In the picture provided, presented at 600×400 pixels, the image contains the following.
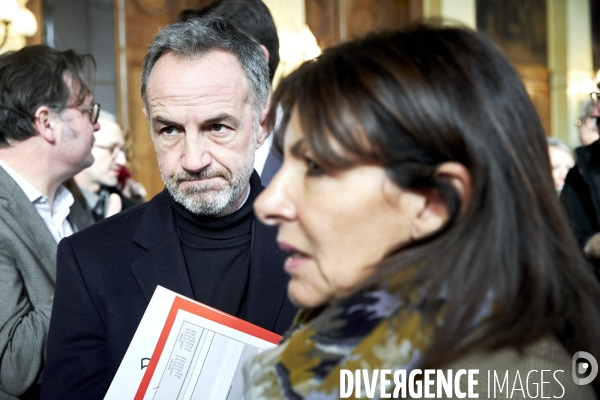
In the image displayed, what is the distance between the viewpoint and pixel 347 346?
0.98m

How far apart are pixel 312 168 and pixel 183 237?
991 mm

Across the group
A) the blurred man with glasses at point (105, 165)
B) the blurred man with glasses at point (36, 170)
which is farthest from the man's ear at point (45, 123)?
the blurred man with glasses at point (105, 165)

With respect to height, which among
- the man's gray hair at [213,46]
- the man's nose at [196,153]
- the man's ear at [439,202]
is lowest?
the man's nose at [196,153]

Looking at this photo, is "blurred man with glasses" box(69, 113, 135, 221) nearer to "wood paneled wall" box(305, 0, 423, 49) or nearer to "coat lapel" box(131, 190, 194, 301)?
"coat lapel" box(131, 190, 194, 301)

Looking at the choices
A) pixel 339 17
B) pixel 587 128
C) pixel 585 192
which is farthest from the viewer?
pixel 339 17

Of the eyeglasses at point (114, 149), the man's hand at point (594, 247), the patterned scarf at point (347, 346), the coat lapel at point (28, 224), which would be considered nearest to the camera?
the patterned scarf at point (347, 346)

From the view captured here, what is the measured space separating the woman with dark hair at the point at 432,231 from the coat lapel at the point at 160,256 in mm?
826

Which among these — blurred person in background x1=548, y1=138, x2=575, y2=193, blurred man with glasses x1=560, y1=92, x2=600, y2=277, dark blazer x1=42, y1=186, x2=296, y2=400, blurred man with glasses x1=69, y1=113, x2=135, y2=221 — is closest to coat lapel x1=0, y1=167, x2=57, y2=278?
dark blazer x1=42, y1=186, x2=296, y2=400

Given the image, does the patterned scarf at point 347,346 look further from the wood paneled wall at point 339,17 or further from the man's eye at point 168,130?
the wood paneled wall at point 339,17

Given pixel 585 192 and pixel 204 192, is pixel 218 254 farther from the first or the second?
pixel 585 192

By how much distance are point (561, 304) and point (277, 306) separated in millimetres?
1029

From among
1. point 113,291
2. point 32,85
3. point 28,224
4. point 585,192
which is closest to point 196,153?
point 113,291

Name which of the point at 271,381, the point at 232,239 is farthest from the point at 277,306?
the point at 271,381

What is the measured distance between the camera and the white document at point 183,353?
155 centimetres
